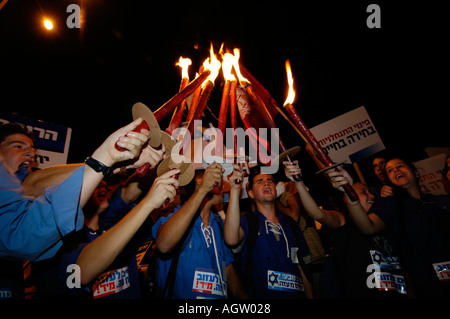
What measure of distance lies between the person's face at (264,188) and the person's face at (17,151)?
127 inches

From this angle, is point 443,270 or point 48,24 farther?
point 48,24

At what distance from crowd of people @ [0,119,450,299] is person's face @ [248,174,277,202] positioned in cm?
2

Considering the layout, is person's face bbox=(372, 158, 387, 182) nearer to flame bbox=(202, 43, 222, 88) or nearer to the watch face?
flame bbox=(202, 43, 222, 88)

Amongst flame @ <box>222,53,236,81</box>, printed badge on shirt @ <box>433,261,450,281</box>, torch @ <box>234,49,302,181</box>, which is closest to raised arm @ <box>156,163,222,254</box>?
torch @ <box>234,49,302,181</box>

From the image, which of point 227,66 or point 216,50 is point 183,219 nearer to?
point 227,66

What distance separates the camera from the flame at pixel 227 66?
114 inches

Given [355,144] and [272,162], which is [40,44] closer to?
[272,162]

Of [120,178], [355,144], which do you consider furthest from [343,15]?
[120,178]

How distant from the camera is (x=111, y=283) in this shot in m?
2.21

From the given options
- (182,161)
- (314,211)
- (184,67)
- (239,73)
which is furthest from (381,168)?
(182,161)

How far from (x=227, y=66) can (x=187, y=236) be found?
2.52 meters

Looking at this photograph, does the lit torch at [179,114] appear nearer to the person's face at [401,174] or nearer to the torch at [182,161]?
the torch at [182,161]

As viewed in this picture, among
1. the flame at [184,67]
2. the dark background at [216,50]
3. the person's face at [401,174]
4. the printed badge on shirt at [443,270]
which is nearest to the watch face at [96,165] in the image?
the flame at [184,67]

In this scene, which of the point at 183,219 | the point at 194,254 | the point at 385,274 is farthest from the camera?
the point at 385,274
